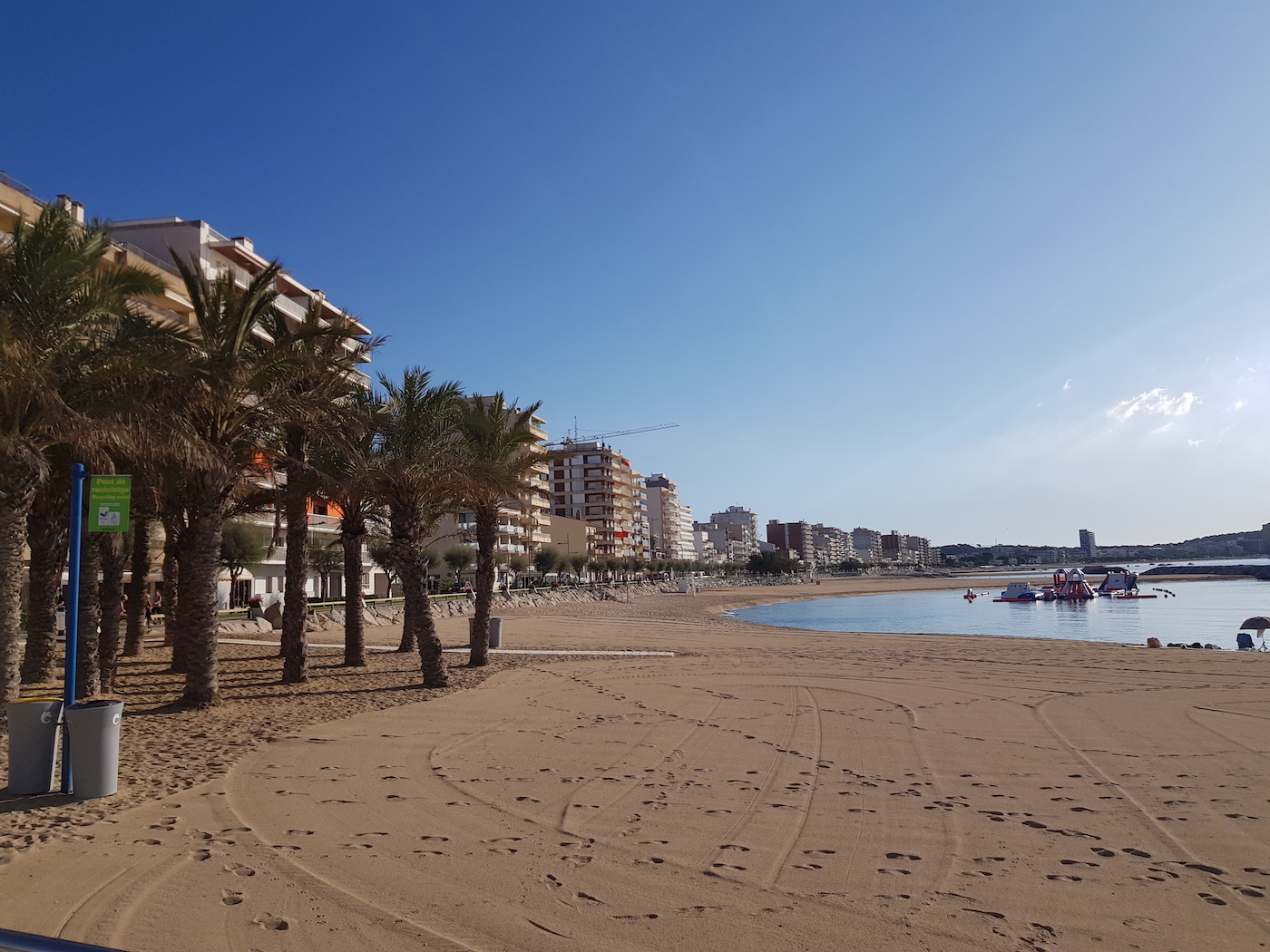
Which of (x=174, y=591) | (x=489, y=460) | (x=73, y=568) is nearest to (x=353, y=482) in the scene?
(x=489, y=460)

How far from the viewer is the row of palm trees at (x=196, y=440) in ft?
29.8

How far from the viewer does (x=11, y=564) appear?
915 cm

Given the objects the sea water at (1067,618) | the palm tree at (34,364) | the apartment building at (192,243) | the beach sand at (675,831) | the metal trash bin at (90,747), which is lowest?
the sea water at (1067,618)

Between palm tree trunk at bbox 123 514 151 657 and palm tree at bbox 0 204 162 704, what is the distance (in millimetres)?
7323

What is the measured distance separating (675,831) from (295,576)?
11.0 metres

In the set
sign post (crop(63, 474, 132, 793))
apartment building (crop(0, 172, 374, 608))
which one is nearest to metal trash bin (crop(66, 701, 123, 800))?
sign post (crop(63, 474, 132, 793))

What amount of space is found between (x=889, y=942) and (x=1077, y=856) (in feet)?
6.70

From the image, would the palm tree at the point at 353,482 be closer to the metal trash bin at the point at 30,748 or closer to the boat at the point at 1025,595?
the metal trash bin at the point at 30,748

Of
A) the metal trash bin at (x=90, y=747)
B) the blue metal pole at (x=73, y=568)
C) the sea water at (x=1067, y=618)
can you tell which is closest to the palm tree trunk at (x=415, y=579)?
the blue metal pole at (x=73, y=568)

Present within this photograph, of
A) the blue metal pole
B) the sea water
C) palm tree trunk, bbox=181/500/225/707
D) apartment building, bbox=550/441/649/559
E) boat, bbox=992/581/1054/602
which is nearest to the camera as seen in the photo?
the blue metal pole

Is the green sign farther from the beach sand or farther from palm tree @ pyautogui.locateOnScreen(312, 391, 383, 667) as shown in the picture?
palm tree @ pyautogui.locateOnScreen(312, 391, 383, 667)

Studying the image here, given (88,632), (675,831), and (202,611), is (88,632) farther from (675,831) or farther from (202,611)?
(675,831)

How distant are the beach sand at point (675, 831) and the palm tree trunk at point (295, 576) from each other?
2517 millimetres

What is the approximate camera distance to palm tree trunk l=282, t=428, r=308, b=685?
46.5 ft
